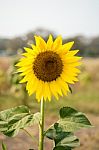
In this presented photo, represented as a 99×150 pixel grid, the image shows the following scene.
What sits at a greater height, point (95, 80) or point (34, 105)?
point (95, 80)

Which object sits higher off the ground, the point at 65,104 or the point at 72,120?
the point at 65,104

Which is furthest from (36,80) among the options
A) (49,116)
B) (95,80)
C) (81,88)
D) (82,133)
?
(95,80)

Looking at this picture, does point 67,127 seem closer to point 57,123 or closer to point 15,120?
point 57,123

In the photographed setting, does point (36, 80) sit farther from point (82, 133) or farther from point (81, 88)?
point (81, 88)

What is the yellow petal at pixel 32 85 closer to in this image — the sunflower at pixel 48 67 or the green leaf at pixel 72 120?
the sunflower at pixel 48 67

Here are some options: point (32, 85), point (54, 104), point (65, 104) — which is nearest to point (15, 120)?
point (32, 85)

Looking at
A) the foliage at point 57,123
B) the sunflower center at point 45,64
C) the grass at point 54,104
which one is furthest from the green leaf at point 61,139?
the grass at point 54,104

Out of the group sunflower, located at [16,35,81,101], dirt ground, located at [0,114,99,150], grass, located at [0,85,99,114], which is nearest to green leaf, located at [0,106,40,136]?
sunflower, located at [16,35,81,101]
